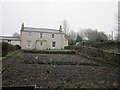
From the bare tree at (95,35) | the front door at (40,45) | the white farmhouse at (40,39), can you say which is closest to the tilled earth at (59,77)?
the front door at (40,45)

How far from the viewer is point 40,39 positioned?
1078 inches

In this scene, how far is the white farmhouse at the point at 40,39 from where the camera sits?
25.7m

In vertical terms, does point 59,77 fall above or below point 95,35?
below

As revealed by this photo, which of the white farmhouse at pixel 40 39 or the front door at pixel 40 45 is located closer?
the white farmhouse at pixel 40 39

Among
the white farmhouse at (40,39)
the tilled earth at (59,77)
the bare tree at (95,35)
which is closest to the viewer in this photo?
the tilled earth at (59,77)

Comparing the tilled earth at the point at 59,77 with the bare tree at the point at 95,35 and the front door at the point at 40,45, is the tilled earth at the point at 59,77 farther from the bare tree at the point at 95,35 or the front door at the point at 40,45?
the bare tree at the point at 95,35

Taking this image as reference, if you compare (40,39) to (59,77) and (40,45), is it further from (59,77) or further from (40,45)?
(59,77)

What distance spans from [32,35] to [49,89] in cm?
2532

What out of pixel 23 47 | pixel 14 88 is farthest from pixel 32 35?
pixel 14 88

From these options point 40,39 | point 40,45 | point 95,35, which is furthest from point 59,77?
point 95,35

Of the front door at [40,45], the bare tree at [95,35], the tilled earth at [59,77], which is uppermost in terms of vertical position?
the bare tree at [95,35]

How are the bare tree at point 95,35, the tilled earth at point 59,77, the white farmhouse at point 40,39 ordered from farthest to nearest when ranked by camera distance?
the bare tree at point 95,35
the white farmhouse at point 40,39
the tilled earth at point 59,77

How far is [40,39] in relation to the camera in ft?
89.8

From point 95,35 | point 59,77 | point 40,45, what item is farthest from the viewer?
point 95,35
